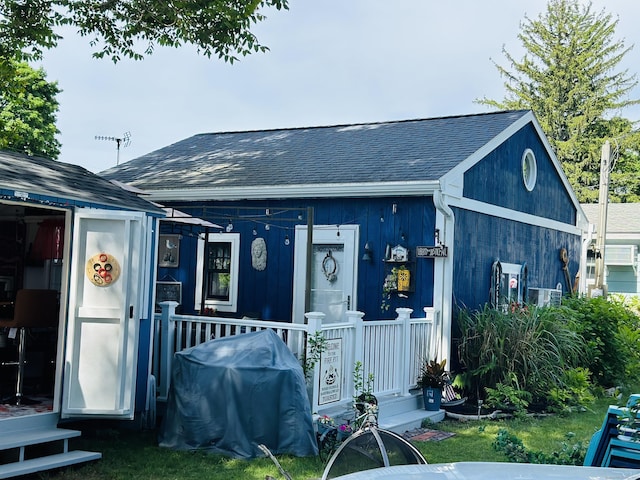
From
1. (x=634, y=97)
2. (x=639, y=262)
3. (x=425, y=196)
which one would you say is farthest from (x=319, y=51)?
(x=634, y=97)

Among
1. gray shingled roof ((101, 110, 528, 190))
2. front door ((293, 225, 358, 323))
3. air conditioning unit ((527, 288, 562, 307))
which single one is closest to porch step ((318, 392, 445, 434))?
front door ((293, 225, 358, 323))

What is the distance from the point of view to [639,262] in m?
20.8

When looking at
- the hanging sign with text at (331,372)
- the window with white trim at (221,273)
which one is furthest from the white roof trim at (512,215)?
the window with white trim at (221,273)

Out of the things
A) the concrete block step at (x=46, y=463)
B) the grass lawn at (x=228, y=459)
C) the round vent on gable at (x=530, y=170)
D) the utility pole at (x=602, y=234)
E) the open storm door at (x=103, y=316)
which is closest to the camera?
the concrete block step at (x=46, y=463)

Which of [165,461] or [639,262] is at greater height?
[639,262]

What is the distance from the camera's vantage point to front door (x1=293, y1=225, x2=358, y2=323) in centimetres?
1041

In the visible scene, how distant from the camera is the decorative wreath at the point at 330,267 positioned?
1057 centimetres

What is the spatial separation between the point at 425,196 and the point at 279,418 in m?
4.15

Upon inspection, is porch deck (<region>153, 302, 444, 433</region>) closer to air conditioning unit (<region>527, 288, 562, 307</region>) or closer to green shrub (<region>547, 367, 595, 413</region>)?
green shrub (<region>547, 367, 595, 413</region>)

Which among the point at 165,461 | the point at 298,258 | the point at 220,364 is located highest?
the point at 298,258

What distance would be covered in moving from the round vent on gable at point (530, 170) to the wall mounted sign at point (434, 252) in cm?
381

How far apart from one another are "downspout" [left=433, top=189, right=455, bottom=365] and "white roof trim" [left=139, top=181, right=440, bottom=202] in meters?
0.45

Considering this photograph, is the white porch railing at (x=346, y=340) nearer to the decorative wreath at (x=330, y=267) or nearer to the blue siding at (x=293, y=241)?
the blue siding at (x=293, y=241)

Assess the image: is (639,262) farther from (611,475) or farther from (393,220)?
(611,475)
